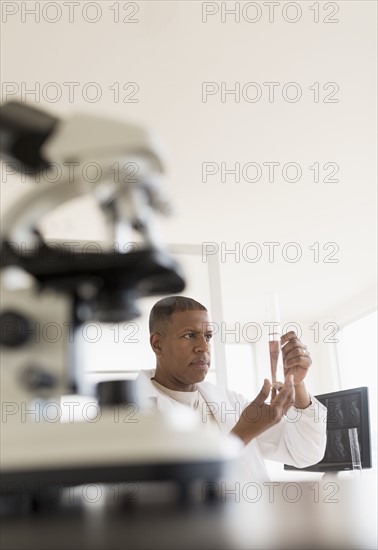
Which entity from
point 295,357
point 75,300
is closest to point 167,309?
point 295,357

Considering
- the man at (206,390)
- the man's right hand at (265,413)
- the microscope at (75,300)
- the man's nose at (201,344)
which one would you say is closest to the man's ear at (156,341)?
the man at (206,390)

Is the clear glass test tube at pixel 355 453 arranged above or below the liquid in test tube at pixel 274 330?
below

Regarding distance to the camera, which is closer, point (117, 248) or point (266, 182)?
point (117, 248)

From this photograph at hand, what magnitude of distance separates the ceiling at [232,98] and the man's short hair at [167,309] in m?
0.30

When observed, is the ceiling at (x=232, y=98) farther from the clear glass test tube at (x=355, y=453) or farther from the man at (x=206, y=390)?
the clear glass test tube at (x=355, y=453)

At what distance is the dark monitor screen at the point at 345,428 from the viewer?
2.37 m

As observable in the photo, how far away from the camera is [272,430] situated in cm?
162

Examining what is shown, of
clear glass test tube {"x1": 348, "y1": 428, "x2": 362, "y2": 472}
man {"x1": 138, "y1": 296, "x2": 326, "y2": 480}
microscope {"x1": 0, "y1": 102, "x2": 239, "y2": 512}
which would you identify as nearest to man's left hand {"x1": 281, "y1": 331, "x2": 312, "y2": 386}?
man {"x1": 138, "y1": 296, "x2": 326, "y2": 480}

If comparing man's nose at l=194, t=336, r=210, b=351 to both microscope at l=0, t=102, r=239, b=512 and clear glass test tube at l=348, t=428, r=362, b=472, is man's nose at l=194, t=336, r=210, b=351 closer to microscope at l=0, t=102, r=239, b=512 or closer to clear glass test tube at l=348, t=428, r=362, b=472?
microscope at l=0, t=102, r=239, b=512

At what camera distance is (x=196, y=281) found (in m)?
3.00

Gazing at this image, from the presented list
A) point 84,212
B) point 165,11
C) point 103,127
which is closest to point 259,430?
point 103,127

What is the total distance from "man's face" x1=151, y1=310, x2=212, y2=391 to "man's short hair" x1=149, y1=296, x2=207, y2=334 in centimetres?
1

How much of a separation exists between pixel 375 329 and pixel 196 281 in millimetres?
4037

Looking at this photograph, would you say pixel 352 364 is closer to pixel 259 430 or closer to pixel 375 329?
pixel 375 329
